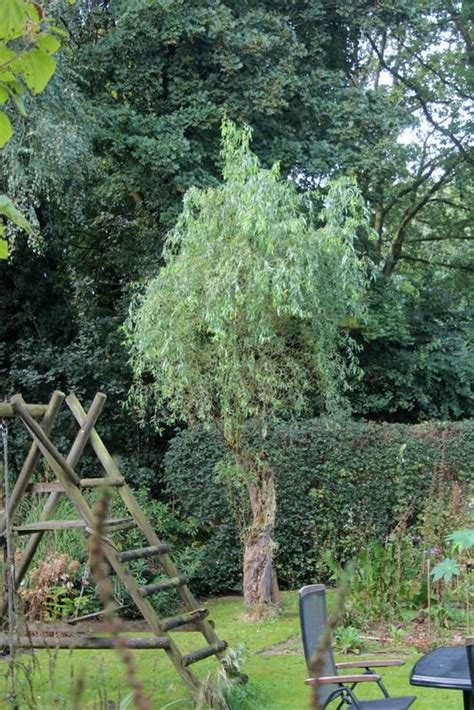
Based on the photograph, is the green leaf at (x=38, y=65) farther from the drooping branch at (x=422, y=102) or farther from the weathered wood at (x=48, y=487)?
the drooping branch at (x=422, y=102)

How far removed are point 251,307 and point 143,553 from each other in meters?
2.91

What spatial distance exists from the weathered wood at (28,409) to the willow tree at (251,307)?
2273 millimetres

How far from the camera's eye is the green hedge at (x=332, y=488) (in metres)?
9.70

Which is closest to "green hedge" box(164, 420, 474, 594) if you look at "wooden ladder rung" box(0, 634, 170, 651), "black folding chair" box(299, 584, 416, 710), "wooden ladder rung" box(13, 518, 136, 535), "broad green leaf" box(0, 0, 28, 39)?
"wooden ladder rung" box(13, 518, 136, 535)

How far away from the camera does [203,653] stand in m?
5.42

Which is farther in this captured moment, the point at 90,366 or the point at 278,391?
the point at 90,366

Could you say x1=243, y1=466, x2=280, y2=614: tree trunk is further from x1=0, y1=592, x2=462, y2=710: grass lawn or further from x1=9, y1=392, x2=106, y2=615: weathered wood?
x1=9, y1=392, x2=106, y2=615: weathered wood

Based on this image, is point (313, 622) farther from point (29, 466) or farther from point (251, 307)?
point (251, 307)

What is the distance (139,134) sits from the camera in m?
12.1

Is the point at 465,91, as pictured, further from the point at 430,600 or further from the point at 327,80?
the point at 430,600

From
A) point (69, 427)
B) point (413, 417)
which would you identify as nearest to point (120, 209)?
point (69, 427)

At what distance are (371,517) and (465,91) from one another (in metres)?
10.1

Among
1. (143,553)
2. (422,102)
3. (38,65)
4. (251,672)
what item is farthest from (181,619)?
(422,102)

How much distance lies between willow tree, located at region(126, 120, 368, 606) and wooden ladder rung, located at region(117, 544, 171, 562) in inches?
99.2
